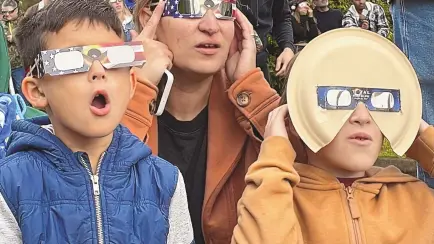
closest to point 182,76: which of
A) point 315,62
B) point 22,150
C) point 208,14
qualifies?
point 208,14

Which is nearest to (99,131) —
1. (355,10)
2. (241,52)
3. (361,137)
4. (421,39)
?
(361,137)

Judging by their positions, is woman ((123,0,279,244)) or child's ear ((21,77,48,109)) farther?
woman ((123,0,279,244))

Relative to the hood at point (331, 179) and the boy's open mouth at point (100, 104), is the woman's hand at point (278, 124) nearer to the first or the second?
the hood at point (331, 179)

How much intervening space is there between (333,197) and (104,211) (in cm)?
82

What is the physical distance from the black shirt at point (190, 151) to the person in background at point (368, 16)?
6684mm

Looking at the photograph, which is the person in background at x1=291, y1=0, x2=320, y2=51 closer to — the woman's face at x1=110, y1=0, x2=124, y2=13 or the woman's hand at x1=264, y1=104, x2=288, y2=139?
the woman's face at x1=110, y1=0, x2=124, y2=13

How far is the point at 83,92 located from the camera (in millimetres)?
2236

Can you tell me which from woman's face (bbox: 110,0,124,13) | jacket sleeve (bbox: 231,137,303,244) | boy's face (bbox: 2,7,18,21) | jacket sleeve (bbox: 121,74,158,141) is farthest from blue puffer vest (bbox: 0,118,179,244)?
boy's face (bbox: 2,7,18,21)

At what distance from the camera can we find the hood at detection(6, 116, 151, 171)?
2.27 meters

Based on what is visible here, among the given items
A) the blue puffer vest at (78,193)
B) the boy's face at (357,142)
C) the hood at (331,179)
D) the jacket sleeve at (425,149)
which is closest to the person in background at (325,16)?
the jacket sleeve at (425,149)

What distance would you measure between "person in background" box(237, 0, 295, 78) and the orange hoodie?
160 cm

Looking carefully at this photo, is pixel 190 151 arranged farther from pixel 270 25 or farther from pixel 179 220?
pixel 270 25

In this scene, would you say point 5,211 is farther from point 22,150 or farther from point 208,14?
point 208,14

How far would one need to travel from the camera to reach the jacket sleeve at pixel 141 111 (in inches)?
110
